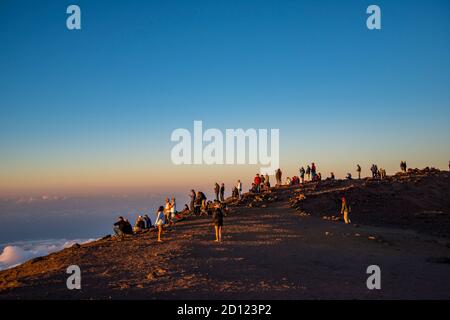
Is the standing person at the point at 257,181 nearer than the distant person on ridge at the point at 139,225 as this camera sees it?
No

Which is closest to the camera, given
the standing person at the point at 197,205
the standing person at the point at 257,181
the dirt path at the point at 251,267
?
the dirt path at the point at 251,267

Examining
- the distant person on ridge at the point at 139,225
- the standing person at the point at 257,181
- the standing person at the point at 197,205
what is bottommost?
the distant person on ridge at the point at 139,225

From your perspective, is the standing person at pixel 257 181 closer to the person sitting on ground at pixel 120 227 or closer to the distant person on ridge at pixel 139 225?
the distant person on ridge at pixel 139 225

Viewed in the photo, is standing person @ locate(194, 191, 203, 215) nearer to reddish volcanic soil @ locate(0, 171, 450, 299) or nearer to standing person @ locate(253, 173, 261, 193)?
reddish volcanic soil @ locate(0, 171, 450, 299)

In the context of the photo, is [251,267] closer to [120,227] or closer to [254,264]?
[254,264]

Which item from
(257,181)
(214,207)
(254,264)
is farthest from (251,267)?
(257,181)

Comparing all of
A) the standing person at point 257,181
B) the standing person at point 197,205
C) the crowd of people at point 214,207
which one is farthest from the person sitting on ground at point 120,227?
the standing person at point 257,181
